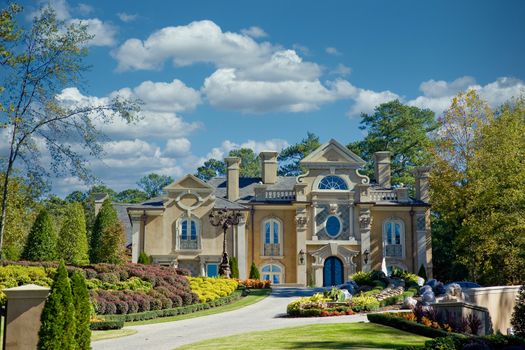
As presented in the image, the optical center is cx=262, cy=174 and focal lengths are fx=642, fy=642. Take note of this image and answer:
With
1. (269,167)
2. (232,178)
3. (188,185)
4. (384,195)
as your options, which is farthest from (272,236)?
(384,195)

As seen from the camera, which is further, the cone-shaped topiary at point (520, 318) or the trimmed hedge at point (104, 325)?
the trimmed hedge at point (104, 325)

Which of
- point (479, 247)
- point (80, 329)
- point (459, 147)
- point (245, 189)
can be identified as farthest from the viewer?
point (245, 189)

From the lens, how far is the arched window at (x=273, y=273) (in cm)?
4353

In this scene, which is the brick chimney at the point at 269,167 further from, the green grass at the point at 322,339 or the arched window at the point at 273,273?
the green grass at the point at 322,339

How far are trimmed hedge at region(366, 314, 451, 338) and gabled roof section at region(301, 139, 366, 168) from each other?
23140 millimetres

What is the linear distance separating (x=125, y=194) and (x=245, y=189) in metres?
49.0

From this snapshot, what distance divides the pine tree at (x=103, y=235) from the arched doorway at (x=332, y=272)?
1418cm

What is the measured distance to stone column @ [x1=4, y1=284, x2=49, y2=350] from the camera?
37.2ft

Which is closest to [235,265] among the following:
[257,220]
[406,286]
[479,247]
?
[257,220]

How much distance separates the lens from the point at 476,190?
115 feet

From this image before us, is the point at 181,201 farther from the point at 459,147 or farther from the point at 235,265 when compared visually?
the point at 459,147

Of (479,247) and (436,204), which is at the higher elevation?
(436,204)

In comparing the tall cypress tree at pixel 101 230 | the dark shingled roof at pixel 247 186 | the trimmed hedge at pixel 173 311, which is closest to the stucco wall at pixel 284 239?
the dark shingled roof at pixel 247 186

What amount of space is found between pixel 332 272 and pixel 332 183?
601cm
